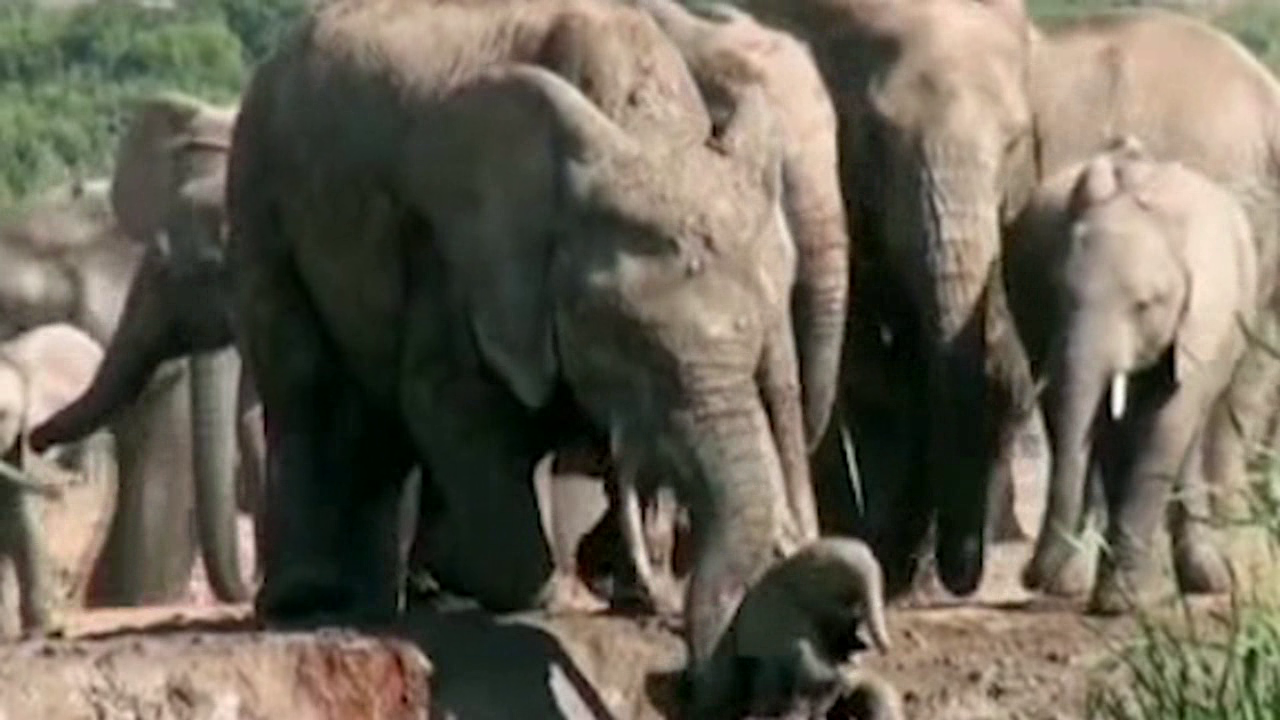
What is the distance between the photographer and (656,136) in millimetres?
11359

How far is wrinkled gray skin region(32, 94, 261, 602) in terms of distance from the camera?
14.6 meters

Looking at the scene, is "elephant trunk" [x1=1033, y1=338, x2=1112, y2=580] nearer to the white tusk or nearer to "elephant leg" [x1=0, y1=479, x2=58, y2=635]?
the white tusk

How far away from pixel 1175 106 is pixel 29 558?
330cm

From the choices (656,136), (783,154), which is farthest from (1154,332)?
(656,136)

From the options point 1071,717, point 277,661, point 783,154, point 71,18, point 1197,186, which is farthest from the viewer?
point 71,18

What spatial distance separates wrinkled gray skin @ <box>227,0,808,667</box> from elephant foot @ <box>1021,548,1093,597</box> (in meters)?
1.31

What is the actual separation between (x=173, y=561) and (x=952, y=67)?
5.62 metres

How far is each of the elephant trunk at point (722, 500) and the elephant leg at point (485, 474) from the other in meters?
0.61

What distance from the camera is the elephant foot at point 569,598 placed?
11.8 metres

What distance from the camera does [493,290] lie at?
11398 mm

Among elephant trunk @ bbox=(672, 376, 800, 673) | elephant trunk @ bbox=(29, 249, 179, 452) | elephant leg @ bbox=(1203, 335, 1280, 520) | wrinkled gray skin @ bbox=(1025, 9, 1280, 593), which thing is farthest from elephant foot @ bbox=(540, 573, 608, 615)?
wrinkled gray skin @ bbox=(1025, 9, 1280, 593)

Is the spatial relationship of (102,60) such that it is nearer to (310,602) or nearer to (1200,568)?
(1200,568)

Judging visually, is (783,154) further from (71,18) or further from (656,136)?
(71,18)

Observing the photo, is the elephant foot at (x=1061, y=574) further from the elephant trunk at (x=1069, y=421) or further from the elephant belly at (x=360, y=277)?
the elephant belly at (x=360, y=277)
